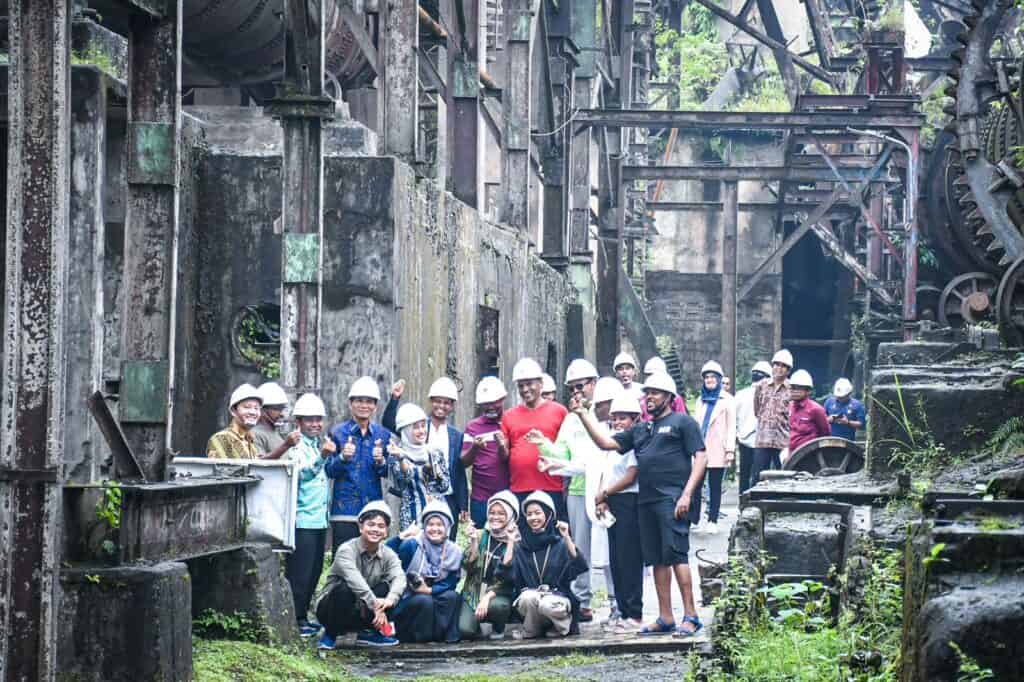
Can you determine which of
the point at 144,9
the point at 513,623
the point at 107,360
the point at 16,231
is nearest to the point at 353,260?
the point at 107,360

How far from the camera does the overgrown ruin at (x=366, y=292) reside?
677 cm

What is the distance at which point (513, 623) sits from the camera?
10.8 metres

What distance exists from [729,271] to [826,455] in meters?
12.4

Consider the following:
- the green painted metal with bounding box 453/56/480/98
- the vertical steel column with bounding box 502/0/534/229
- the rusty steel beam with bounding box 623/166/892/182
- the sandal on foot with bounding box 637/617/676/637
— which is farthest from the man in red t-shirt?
the rusty steel beam with bounding box 623/166/892/182

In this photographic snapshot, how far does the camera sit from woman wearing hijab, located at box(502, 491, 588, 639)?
34.4 ft

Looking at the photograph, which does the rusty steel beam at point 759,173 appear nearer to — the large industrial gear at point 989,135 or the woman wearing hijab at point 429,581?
the large industrial gear at point 989,135

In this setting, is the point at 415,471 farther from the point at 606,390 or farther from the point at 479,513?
the point at 606,390

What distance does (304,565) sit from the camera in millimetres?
10453

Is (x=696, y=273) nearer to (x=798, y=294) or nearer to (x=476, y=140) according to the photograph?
(x=798, y=294)

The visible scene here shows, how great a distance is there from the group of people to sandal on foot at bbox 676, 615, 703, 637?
0.04 ft

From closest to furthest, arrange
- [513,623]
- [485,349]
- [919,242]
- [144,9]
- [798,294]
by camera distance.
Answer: [144,9] < [513,623] < [485,349] < [919,242] < [798,294]

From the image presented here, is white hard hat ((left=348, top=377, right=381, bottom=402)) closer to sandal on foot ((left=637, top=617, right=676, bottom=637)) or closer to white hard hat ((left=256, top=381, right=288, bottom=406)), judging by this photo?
white hard hat ((left=256, top=381, right=288, bottom=406))

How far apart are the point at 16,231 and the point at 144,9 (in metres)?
1.65

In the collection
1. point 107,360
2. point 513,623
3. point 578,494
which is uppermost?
point 107,360
